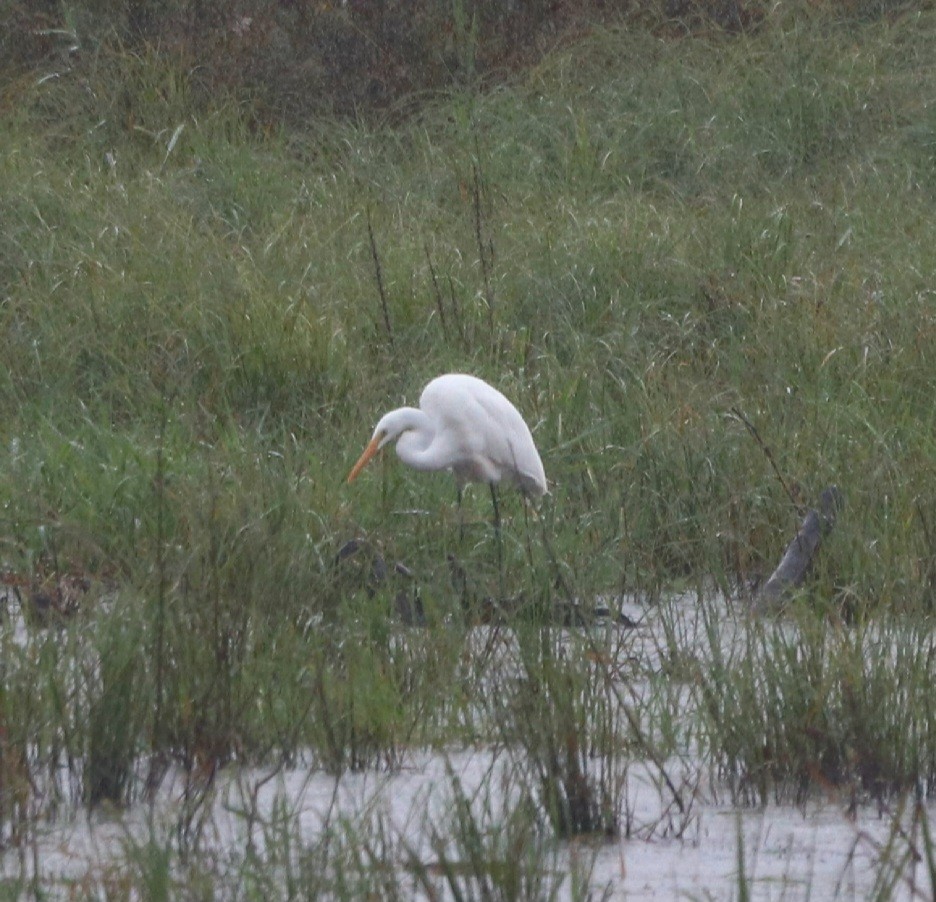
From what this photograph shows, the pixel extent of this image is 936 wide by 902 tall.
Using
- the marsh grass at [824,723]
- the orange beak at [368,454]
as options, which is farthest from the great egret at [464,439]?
the marsh grass at [824,723]

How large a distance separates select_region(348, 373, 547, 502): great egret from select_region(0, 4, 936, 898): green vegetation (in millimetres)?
99

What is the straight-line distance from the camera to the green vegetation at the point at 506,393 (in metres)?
2.68

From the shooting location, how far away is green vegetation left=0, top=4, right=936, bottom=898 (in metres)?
2.68

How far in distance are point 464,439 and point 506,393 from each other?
33.7 inches

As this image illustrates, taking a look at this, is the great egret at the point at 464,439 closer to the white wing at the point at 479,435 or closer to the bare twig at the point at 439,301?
the white wing at the point at 479,435

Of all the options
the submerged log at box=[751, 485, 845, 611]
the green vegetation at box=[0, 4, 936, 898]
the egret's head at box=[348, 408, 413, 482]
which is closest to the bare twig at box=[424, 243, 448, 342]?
the green vegetation at box=[0, 4, 936, 898]

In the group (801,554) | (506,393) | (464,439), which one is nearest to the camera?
(801,554)

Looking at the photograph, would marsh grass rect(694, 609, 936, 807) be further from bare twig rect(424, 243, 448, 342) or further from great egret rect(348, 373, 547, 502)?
bare twig rect(424, 243, 448, 342)

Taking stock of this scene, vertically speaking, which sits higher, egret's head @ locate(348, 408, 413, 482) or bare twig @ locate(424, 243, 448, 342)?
bare twig @ locate(424, 243, 448, 342)

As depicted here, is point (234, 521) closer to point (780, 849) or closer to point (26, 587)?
point (26, 587)

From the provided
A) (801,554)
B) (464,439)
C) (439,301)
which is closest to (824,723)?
(801,554)

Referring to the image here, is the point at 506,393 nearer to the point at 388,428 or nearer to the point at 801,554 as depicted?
the point at 388,428

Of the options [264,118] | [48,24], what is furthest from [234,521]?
[48,24]

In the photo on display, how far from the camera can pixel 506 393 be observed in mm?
5469
